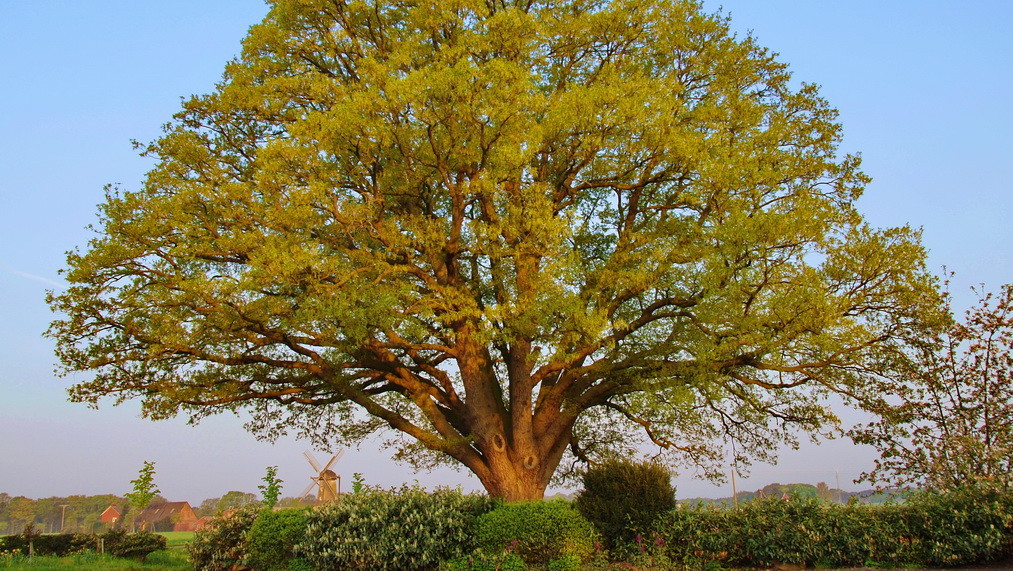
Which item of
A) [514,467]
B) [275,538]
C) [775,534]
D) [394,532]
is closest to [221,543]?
[275,538]

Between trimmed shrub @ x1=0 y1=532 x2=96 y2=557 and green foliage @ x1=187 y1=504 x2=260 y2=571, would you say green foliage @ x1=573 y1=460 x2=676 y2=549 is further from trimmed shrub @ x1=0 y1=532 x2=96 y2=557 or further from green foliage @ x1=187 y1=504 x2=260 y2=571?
trimmed shrub @ x1=0 y1=532 x2=96 y2=557

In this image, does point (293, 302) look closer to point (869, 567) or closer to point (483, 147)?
point (483, 147)

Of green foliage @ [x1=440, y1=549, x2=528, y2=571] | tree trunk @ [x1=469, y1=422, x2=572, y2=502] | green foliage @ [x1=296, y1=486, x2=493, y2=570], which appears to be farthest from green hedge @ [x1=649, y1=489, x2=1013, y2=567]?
green foliage @ [x1=296, y1=486, x2=493, y2=570]

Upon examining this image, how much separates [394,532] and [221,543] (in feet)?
15.7

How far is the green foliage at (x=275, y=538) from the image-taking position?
1280 cm

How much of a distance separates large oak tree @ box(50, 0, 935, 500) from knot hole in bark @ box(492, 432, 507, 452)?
0.15 ft

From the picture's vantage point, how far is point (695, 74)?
15656mm

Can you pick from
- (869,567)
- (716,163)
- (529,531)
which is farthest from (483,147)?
(869,567)

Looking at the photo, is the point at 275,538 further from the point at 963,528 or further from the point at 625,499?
the point at 963,528

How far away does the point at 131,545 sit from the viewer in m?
18.1

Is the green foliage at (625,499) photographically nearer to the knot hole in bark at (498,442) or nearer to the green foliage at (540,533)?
the green foliage at (540,533)

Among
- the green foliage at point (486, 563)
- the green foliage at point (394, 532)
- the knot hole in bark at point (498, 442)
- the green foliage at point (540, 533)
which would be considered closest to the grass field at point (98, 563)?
the green foliage at point (394, 532)

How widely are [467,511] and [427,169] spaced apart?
23.2 ft

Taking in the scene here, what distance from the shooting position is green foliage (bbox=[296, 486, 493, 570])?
11.7 meters
